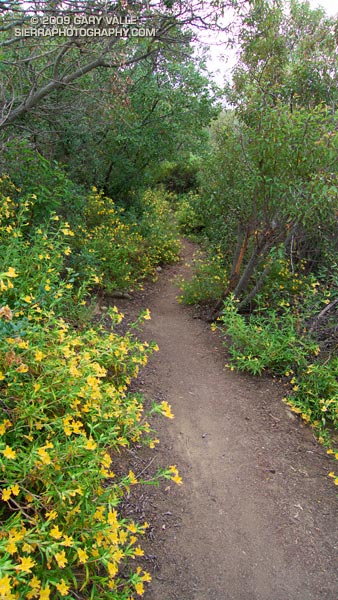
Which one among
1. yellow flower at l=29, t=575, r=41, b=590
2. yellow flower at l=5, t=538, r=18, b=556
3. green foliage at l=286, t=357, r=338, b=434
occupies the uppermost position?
yellow flower at l=5, t=538, r=18, b=556

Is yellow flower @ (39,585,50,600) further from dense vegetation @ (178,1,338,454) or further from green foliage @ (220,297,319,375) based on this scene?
green foliage @ (220,297,319,375)

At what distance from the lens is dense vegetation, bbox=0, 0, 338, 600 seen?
1.79 metres

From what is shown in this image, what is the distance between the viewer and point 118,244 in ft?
20.9

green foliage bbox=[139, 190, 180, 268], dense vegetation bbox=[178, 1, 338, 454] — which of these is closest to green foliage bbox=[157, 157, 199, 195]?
green foliage bbox=[139, 190, 180, 268]

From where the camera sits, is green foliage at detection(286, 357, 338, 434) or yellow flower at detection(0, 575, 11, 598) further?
green foliage at detection(286, 357, 338, 434)

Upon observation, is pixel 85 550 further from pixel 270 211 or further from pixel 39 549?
pixel 270 211

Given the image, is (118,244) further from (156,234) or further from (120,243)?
(156,234)

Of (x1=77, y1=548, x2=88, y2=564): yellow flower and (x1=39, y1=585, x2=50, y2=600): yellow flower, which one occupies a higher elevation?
(x1=77, y1=548, x2=88, y2=564): yellow flower

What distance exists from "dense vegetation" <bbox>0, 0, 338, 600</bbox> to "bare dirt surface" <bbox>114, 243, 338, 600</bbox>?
0.19 metres

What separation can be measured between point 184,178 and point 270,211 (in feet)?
33.4

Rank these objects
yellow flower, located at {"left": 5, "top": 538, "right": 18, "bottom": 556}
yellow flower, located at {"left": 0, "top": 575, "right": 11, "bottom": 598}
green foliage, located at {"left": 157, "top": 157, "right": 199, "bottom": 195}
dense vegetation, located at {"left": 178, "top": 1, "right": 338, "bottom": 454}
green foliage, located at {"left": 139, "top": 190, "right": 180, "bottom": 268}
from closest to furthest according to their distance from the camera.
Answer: yellow flower, located at {"left": 0, "top": 575, "right": 11, "bottom": 598} → yellow flower, located at {"left": 5, "top": 538, "right": 18, "bottom": 556} → dense vegetation, located at {"left": 178, "top": 1, "right": 338, "bottom": 454} → green foliage, located at {"left": 139, "top": 190, "right": 180, "bottom": 268} → green foliage, located at {"left": 157, "top": 157, "right": 199, "bottom": 195}

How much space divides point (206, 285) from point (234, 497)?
12.4 feet

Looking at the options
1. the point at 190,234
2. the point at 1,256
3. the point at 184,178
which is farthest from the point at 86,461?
the point at 184,178

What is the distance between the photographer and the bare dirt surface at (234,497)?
7.09 ft
